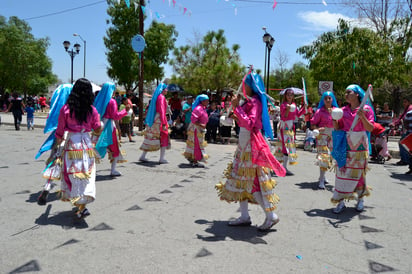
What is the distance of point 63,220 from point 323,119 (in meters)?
4.84

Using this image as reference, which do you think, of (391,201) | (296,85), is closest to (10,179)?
(391,201)

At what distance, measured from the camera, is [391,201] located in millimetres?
6082

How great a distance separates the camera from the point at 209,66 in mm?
24812

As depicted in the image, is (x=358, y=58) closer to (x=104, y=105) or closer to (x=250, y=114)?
(x=104, y=105)

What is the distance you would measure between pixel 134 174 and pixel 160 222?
305 centimetres

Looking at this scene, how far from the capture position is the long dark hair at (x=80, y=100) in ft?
13.9

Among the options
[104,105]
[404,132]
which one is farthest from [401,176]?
[104,105]

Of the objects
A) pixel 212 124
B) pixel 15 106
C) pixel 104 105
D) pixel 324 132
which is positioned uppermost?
pixel 15 106

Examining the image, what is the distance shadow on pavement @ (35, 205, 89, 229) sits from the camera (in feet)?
14.0

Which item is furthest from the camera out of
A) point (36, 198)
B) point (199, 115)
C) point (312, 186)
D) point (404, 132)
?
point (404, 132)

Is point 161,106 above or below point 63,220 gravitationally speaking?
above

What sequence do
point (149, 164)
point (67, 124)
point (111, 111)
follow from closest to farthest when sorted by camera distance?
1. point (67, 124)
2. point (111, 111)
3. point (149, 164)

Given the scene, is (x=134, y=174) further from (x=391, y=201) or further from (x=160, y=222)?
(x=391, y=201)

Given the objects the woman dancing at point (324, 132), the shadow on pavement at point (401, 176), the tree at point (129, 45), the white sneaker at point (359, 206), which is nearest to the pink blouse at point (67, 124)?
the white sneaker at point (359, 206)
